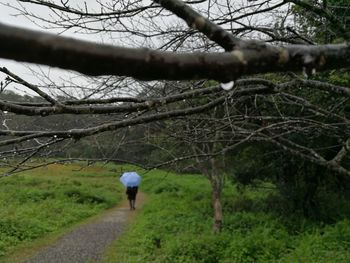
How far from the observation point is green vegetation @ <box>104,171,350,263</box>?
33.4ft

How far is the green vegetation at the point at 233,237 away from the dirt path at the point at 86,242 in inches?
14.8

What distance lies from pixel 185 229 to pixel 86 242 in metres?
2.87

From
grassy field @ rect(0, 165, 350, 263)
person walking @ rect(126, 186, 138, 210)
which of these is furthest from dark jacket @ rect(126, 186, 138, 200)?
grassy field @ rect(0, 165, 350, 263)

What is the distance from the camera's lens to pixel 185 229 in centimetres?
1369

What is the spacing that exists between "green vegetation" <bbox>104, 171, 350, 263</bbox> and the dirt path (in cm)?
38

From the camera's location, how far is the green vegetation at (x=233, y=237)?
10180 mm

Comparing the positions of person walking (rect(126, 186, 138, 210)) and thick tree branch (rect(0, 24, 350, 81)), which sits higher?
thick tree branch (rect(0, 24, 350, 81))

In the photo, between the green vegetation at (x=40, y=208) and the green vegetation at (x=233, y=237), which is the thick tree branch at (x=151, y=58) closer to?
the green vegetation at (x=233, y=237)

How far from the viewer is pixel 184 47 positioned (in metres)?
4.14

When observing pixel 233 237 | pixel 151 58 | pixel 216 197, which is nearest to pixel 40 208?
pixel 216 197

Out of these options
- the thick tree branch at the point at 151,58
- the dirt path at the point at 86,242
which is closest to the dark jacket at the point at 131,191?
the dirt path at the point at 86,242

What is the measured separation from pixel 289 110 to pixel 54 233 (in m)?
7.63

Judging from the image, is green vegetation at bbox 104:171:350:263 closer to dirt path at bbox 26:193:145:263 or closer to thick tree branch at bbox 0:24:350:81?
dirt path at bbox 26:193:145:263

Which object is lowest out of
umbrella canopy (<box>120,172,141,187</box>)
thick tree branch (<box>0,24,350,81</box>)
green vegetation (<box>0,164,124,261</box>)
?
green vegetation (<box>0,164,124,261</box>)
